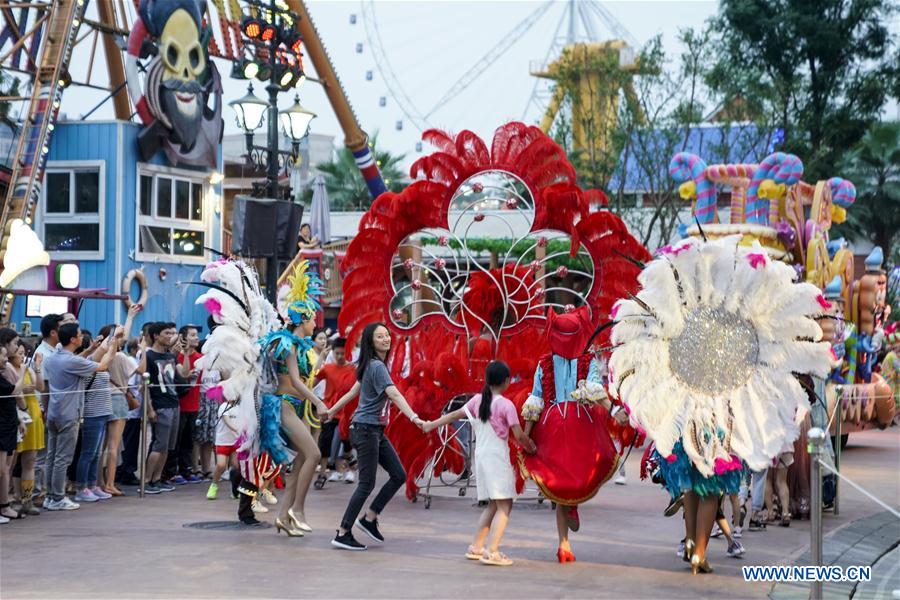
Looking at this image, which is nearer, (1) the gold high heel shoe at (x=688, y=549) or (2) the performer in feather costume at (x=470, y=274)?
(1) the gold high heel shoe at (x=688, y=549)

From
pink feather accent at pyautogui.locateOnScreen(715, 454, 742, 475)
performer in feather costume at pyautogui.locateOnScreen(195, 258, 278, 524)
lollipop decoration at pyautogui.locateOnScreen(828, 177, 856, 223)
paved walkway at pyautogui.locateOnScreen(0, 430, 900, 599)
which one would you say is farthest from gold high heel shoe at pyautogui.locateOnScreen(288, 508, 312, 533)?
lollipop decoration at pyautogui.locateOnScreen(828, 177, 856, 223)

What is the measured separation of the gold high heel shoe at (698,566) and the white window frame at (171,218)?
1676cm

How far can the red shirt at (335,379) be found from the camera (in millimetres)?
13383

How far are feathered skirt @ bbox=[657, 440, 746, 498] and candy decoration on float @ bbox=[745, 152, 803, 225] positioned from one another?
8.69 m

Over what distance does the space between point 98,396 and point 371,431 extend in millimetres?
3825

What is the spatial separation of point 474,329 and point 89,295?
661 cm

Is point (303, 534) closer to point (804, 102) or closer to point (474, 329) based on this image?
point (474, 329)

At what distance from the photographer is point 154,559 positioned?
9344 millimetres

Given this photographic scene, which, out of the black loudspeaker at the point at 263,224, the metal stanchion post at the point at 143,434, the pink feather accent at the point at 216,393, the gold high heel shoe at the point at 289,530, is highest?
the black loudspeaker at the point at 263,224

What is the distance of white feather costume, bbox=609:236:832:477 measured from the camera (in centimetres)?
873

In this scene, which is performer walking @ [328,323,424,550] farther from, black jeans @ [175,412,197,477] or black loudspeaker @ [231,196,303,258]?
black jeans @ [175,412,197,477]

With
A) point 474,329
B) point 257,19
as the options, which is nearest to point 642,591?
point 474,329

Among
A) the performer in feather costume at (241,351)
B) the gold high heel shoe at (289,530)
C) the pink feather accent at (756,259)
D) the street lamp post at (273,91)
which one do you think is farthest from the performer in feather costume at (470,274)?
the pink feather accent at (756,259)

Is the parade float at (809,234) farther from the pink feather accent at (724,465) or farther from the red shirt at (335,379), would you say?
the pink feather accent at (724,465)
